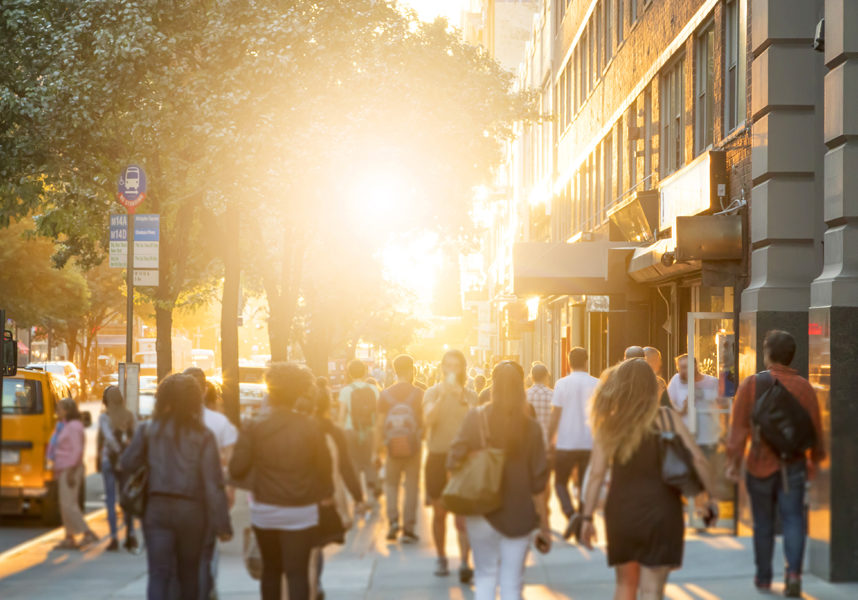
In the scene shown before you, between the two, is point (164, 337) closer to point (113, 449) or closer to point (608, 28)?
point (608, 28)

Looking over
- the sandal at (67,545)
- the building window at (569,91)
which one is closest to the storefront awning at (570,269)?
the building window at (569,91)

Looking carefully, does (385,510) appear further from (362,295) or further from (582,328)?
(362,295)

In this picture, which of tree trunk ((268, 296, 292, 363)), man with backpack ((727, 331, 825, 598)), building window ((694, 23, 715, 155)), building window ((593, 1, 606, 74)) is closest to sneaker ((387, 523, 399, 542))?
man with backpack ((727, 331, 825, 598))

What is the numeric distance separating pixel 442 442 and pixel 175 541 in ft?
5.21

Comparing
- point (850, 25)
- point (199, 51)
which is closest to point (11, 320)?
point (199, 51)

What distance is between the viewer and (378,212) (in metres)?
29.9

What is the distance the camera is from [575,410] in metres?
7.57

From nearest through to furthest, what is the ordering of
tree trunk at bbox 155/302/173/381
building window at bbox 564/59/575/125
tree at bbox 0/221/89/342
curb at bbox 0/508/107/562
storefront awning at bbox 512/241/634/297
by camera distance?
curb at bbox 0/508/107/562
tree trunk at bbox 155/302/173/381
storefront awning at bbox 512/241/634/297
building window at bbox 564/59/575/125
tree at bbox 0/221/89/342

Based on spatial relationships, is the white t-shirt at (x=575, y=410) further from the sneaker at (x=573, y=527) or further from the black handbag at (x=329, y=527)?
the black handbag at (x=329, y=527)

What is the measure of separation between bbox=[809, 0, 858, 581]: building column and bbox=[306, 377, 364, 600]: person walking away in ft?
13.5

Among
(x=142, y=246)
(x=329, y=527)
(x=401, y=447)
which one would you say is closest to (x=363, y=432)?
(x=401, y=447)

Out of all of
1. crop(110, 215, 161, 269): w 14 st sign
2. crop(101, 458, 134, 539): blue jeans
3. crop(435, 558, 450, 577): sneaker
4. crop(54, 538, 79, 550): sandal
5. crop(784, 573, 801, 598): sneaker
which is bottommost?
crop(784, 573, 801, 598): sneaker

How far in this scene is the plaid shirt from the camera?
24.6 ft

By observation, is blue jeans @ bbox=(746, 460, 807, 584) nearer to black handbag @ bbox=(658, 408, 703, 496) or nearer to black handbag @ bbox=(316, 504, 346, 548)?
black handbag @ bbox=(658, 408, 703, 496)
